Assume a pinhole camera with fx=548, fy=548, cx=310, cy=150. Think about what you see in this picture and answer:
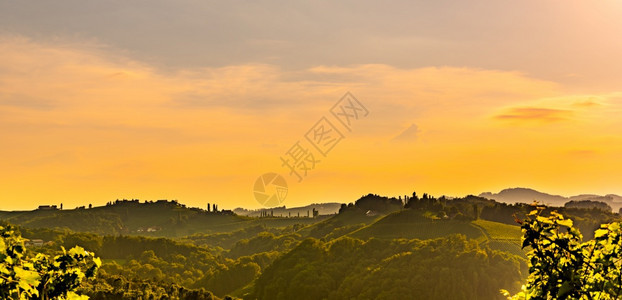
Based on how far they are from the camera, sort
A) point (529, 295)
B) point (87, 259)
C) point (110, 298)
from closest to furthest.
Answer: point (529, 295) < point (87, 259) < point (110, 298)

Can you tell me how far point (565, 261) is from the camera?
64.3 feet

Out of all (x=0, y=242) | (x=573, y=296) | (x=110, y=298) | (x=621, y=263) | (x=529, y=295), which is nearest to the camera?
(x=0, y=242)

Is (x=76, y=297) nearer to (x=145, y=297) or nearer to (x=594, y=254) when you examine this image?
(x=594, y=254)

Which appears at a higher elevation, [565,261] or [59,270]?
[565,261]

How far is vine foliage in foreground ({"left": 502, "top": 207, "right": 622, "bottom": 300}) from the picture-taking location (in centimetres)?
1906

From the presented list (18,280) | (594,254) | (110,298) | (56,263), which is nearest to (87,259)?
(56,263)

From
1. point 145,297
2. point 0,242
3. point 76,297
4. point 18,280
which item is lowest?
point 145,297

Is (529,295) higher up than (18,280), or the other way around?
(18,280)

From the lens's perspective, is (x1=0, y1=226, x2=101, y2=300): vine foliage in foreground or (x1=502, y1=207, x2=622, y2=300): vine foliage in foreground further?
(x1=0, y1=226, x2=101, y2=300): vine foliage in foreground

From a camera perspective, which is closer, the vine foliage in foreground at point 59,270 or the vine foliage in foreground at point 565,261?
the vine foliage in foreground at point 565,261

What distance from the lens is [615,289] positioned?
1939 centimetres

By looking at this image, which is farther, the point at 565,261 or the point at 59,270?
the point at 59,270

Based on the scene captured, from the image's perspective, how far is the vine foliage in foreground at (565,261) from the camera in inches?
750

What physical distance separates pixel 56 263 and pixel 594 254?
21.5 meters
